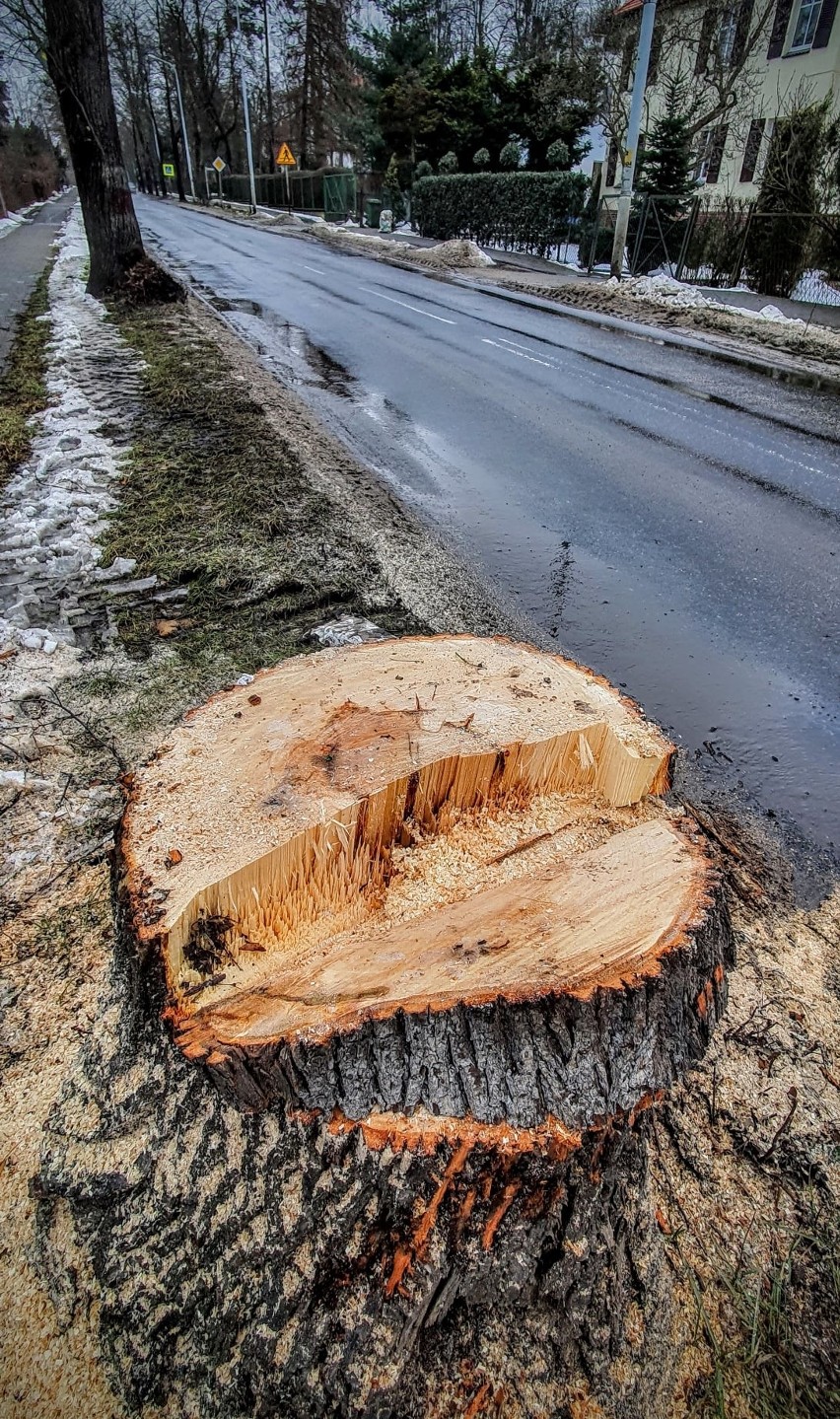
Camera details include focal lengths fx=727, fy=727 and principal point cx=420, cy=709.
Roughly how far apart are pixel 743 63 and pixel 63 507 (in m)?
26.0

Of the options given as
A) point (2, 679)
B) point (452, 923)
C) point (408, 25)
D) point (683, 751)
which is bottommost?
point (683, 751)

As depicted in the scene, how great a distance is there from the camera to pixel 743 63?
20.5 metres

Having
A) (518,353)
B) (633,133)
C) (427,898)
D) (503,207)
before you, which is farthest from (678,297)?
(427,898)

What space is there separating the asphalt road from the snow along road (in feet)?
10.4

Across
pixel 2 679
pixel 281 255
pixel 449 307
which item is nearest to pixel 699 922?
pixel 2 679

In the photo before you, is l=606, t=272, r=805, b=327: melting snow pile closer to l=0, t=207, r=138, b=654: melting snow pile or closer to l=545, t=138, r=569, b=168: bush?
l=545, t=138, r=569, b=168: bush

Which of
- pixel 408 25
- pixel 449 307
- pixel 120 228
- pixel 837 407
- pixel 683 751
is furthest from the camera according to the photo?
pixel 408 25

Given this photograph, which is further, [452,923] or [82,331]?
[82,331]

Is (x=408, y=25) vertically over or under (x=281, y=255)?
over

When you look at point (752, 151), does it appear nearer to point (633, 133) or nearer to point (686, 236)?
point (686, 236)

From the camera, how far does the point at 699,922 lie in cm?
149

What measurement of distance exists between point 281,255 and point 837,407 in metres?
17.2

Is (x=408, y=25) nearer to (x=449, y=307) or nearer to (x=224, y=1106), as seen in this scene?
(x=449, y=307)

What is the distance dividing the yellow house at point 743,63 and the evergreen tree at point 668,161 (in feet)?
3.96
